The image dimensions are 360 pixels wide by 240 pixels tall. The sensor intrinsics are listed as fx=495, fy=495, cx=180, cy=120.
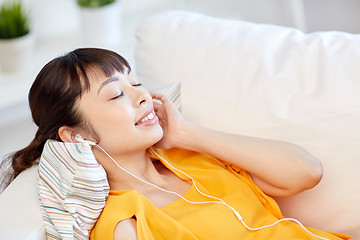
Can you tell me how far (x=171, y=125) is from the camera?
1467 mm

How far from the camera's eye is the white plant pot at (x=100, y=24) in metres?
2.49

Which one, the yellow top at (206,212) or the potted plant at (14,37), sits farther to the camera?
the potted plant at (14,37)

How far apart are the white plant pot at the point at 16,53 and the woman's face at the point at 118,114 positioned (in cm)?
122

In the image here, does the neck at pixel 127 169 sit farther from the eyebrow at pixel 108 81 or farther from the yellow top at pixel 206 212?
the eyebrow at pixel 108 81

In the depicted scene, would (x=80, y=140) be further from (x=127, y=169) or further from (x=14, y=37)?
(x=14, y=37)

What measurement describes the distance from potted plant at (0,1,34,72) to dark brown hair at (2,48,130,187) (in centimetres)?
114

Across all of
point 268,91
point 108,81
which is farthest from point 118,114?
point 268,91

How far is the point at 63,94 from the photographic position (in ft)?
4.16

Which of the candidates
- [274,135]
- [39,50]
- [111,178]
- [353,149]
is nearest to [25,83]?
[39,50]

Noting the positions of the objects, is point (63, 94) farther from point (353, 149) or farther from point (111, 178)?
point (353, 149)

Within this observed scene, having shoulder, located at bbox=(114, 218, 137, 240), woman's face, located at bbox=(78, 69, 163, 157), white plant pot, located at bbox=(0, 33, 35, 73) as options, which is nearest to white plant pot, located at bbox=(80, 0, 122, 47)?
white plant pot, located at bbox=(0, 33, 35, 73)

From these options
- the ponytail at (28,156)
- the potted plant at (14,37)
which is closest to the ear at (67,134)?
the ponytail at (28,156)

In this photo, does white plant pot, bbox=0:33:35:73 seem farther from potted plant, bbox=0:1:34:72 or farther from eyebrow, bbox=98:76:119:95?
eyebrow, bbox=98:76:119:95

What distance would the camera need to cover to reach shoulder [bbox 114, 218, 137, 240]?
1.20 meters
